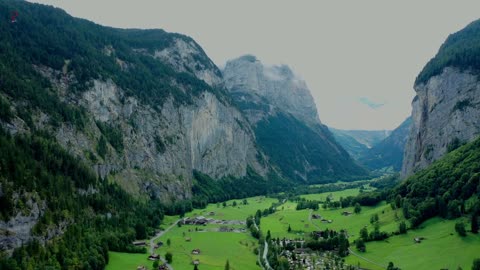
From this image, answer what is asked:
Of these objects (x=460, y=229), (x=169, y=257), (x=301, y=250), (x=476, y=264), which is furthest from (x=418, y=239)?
(x=169, y=257)

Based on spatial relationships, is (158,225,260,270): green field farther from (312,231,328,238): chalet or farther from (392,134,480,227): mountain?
(392,134,480,227): mountain

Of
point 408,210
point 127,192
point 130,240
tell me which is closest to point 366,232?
point 408,210

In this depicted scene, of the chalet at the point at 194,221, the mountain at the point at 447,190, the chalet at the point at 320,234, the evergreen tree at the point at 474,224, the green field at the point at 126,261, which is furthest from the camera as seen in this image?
the chalet at the point at 194,221

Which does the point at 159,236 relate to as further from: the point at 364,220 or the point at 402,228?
the point at 402,228

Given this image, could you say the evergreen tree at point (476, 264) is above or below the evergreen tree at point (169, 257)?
below

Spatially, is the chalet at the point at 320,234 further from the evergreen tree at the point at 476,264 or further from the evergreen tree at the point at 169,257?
the evergreen tree at the point at 476,264

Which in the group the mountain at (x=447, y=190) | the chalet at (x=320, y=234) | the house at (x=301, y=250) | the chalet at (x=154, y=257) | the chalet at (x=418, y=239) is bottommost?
the house at (x=301, y=250)

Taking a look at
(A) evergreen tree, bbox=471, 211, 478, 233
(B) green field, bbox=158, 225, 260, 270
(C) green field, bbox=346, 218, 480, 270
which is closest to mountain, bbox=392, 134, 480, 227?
(A) evergreen tree, bbox=471, 211, 478, 233

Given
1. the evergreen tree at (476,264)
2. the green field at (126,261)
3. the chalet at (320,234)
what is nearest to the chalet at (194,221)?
the chalet at (320,234)
